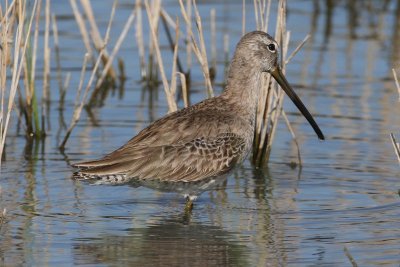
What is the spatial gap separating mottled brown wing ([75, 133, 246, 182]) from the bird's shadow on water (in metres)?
0.38

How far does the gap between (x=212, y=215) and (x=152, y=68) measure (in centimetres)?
433

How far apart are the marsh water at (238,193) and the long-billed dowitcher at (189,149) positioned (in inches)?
13.2

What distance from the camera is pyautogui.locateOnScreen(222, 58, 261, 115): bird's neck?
8.56 meters

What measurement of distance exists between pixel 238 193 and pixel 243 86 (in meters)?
0.90

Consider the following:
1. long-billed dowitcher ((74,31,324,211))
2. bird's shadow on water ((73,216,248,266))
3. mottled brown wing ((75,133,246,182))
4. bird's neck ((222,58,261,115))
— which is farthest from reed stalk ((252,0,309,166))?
bird's shadow on water ((73,216,248,266))

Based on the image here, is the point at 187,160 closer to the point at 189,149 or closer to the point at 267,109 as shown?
the point at 189,149

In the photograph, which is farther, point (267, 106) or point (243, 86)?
point (267, 106)

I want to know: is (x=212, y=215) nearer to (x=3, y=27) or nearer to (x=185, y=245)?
(x=185, y=245)

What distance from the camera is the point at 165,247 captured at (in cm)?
741

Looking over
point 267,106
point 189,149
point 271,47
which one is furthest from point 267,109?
point 189,149

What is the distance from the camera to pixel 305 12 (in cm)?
1572

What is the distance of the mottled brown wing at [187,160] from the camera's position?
791cm

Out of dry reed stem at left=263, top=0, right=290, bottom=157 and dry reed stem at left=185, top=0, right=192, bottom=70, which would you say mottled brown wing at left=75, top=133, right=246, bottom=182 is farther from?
dry reed stem at left=185, top=0, right=192, bottom=70

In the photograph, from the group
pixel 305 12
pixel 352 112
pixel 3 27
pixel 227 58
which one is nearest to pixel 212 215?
pixel 3 27
